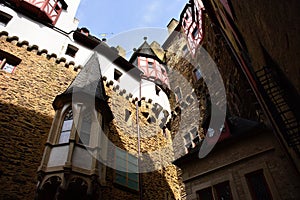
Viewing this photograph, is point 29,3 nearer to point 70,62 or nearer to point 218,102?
point 70,62

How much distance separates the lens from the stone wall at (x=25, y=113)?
7.45 m

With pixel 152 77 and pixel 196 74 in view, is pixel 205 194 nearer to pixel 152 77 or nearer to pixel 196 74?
pixel 196 74

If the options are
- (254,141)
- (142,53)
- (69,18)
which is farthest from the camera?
(142,53)

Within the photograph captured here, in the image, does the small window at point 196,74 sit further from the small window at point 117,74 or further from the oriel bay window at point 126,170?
the oriel bay window at point 126,170

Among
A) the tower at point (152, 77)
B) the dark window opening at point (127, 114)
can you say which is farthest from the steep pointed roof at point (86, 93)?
the tower at point (152, 77)

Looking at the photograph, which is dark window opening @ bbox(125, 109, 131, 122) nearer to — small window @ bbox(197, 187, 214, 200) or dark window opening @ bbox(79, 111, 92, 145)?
dark window opening @ bbox(79, 111, 92, 145)

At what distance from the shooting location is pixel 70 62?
507 inches

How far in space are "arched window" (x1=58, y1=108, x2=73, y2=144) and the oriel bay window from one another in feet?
10.2

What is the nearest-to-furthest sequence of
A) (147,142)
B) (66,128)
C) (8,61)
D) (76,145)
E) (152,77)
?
(76,145)
(66,128)
(8,61)
(147,142)
(152,77)

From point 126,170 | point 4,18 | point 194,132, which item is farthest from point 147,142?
point 4,18

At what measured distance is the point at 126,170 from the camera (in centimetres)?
1071

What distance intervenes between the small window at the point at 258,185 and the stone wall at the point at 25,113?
21.6 feet

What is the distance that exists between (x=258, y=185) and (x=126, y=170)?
600cm

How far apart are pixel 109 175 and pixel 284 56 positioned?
8.38 m
